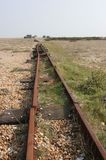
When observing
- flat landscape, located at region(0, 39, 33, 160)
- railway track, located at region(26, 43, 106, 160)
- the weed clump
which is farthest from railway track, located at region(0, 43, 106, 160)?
the weed clump

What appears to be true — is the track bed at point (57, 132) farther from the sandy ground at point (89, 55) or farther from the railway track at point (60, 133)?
the sandy ground at point (89, 55)

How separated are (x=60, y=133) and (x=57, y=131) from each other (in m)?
0.12

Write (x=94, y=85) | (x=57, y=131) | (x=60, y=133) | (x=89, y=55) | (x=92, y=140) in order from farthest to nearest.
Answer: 1. (x=89, y=55)
2. (x=94, y=85)
3. (x=57, y=131)
4. (x=60, y=133)
5. (x=92, y=140)

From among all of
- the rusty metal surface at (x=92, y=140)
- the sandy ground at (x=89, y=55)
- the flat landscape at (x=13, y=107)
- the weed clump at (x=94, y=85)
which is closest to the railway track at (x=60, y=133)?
the rusty metal surface at (x=92, y=140)

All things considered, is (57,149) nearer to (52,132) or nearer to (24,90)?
(52,132)

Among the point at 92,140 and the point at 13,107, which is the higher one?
the point at 92,140

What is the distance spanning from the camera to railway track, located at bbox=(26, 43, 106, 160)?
5.31 metres

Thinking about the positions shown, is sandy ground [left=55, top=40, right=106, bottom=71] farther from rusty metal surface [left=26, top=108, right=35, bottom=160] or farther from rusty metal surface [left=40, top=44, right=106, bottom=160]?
rusty metal surface [left=26, top=108, right=35, bottom=160]

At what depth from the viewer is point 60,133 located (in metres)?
6.26

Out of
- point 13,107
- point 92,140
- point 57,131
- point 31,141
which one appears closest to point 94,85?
point 13,107

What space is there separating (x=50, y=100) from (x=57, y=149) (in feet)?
10.2

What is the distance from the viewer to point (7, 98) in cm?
895

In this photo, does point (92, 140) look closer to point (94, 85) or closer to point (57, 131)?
point (57, 131)

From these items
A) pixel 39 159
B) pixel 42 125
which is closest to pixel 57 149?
pixel 39 159
